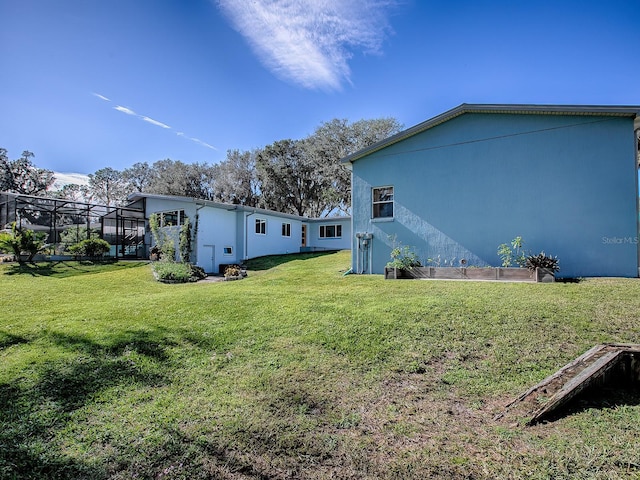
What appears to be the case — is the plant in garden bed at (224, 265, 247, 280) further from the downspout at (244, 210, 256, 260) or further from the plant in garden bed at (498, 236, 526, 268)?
the plant in garden bed at (498, 236, 526, 268)

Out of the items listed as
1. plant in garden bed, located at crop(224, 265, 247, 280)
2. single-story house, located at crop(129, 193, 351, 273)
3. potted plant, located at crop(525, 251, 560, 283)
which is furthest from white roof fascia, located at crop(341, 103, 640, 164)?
single-story house, located at crop(129, 193, 351, 273)

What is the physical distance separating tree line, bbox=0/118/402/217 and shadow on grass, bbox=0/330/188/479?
84.3 feet

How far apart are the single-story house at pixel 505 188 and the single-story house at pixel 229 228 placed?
8105mm

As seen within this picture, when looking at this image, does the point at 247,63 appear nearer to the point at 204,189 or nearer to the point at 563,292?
the point at 563,292

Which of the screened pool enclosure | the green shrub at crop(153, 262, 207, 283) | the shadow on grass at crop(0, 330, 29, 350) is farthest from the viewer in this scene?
the screened pool enclosure

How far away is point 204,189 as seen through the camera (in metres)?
38.9

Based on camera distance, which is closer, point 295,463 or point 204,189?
point 295,463

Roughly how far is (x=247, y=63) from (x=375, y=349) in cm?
1120

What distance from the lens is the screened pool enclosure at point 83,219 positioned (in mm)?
15750

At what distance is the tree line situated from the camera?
29.9 m

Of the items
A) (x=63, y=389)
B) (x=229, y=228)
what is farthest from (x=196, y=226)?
(x=63, y=389)

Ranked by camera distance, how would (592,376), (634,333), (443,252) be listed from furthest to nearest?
(443,252), (634,333), (592,376)

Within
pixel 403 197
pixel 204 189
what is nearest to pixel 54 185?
pixel 204 189

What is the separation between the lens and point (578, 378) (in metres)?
3.17
